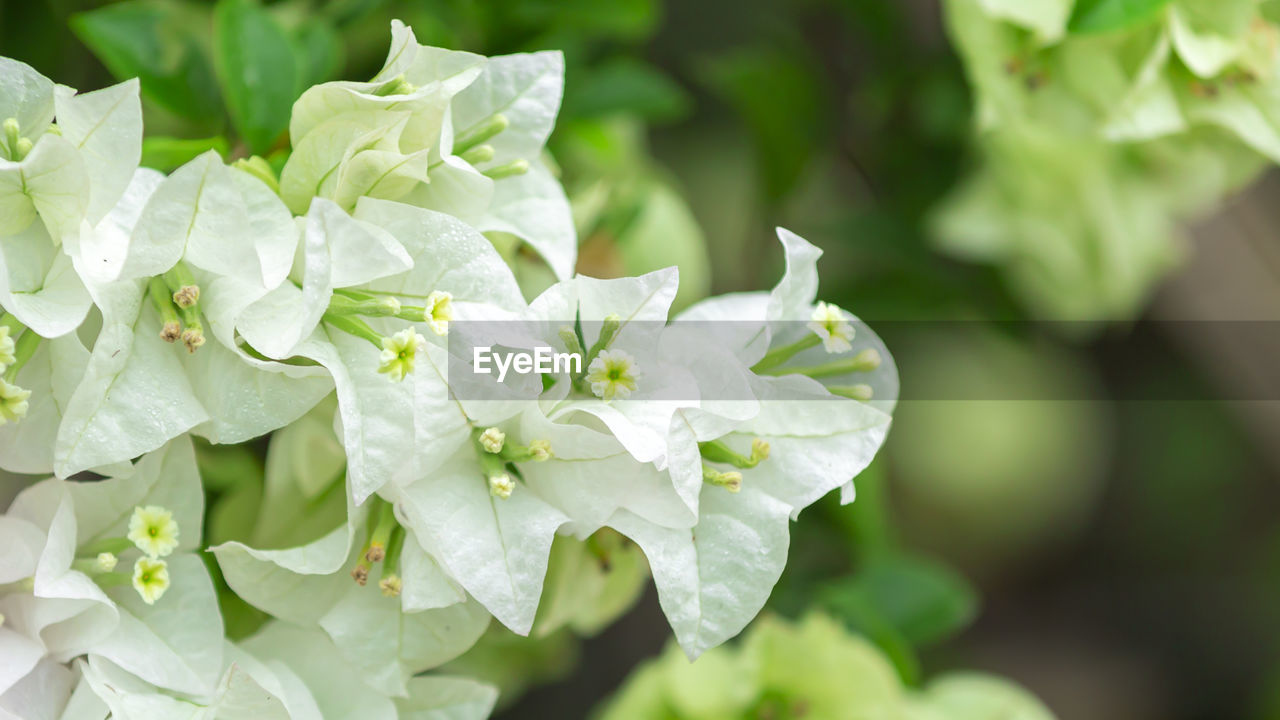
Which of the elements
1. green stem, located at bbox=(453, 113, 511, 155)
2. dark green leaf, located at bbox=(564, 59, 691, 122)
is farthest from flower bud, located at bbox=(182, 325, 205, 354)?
dark green leaf, located at bbox=(564, 59, 691, 122)

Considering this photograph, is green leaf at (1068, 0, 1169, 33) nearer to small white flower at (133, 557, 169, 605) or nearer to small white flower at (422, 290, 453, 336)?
small white flower at (422, 290, 453, 336)

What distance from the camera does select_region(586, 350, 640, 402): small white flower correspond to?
12.8 inches

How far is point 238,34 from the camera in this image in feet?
1.38

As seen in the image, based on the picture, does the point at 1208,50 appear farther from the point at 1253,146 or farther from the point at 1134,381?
the point at 1134,381

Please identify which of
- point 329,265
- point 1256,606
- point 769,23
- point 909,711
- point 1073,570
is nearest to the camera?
point 329,265

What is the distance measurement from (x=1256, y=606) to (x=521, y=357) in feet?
3.85

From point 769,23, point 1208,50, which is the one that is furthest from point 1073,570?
point 1208,50

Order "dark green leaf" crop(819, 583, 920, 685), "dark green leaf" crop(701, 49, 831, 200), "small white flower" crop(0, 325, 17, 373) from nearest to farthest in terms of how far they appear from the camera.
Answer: "small white flower" crop(0, 325, 17, 373)
"dark green leaf" crop(819, 583, 920, 685)
"dark green leaf" crop(701, 49, 831, 200)

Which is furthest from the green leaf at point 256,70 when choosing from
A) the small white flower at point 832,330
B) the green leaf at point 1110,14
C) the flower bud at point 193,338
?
the green leaf at point 1110,14

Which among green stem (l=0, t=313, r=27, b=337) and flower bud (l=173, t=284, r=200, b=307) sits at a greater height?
flower bud (l=173, t=284, r=200, b=307)

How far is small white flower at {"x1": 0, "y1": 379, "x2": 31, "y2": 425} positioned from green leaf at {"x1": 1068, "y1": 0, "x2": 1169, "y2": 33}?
0.43 metres

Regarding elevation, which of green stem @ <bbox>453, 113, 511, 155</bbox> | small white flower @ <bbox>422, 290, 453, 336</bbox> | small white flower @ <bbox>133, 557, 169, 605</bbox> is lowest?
small white flower @ <bbox>133, 557, 169, 605</bbox>

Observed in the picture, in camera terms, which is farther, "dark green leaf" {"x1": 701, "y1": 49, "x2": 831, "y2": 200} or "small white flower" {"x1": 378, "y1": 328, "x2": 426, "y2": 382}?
"dark green leaf" {"x1": 701, "y1": 49, "x2": 831, "y2": 200}

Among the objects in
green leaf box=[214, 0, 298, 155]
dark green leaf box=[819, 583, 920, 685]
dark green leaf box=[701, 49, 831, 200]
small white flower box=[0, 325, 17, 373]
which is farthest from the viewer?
dark green leaf box=[701, 49, 831, 200]
